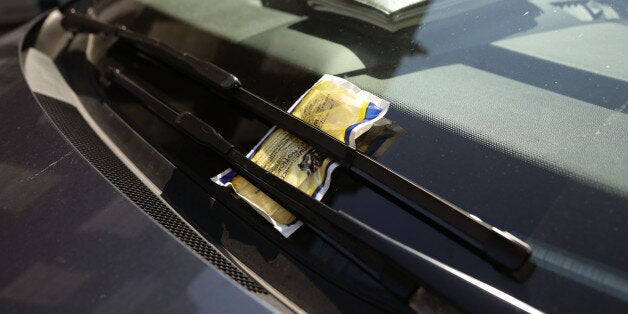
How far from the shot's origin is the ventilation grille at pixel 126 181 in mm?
954

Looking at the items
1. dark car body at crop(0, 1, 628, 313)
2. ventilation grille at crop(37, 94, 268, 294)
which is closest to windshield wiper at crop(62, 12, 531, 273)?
dark car body at crop(0, 1, 628, 313)

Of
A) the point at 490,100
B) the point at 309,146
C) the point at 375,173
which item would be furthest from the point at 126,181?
the point at 490,100

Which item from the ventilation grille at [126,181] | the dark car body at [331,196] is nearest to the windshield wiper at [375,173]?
the dark car body at [331,196]

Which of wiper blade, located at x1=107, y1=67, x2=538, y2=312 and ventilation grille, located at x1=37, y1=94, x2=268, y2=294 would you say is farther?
ventilation grille, located at x1=37, y1=94, x2=268, y2=294

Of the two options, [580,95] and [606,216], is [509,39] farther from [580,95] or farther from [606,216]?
[606,216]

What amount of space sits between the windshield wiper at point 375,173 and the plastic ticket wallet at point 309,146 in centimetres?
3

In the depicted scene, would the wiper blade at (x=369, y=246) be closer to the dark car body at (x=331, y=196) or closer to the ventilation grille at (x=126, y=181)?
the dark car body at (x=331, y=196)

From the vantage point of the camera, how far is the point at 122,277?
90 centimetres

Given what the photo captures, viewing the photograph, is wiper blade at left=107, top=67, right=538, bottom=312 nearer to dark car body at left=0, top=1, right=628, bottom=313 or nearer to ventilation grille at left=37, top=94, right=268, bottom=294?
dark car body at left=0, top=1, right=628, bottom=313

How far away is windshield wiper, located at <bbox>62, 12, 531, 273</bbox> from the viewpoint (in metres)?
0.86

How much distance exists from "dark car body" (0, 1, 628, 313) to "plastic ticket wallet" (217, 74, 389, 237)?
0.03m

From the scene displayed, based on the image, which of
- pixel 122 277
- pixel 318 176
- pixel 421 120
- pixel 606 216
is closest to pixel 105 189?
pixel 122 277

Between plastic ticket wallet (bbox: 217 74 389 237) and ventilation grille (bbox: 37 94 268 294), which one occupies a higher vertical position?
plastic ticket wallet (bbox: 217 74 389 237)

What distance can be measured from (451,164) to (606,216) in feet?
0.87
